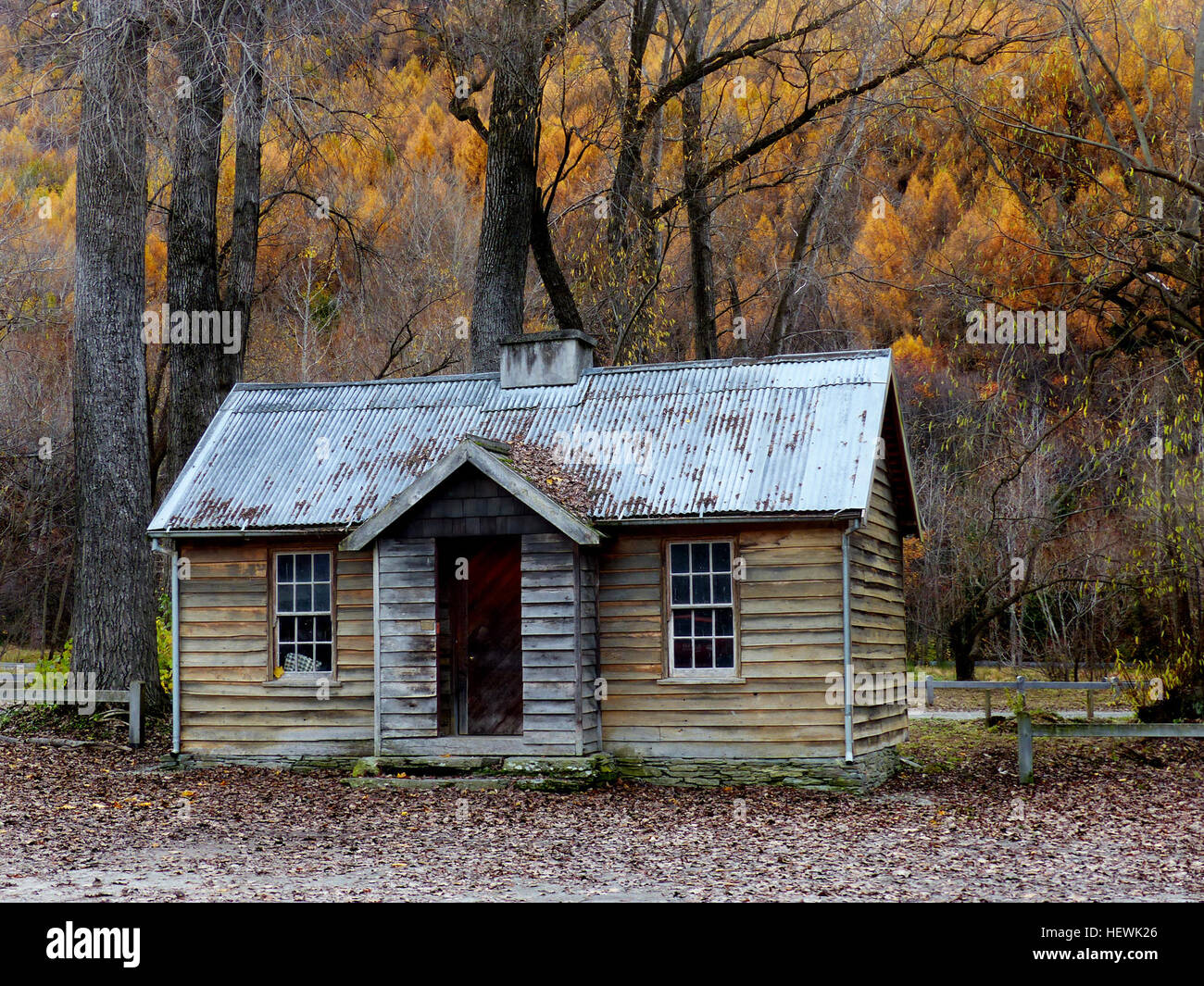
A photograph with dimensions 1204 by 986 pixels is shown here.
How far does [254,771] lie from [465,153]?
2900cm

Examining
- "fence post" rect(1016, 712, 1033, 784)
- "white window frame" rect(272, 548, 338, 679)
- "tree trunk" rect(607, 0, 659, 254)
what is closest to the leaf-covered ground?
"fence post" rect(1016, 712, 1033, 784)

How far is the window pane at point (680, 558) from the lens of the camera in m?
15.0

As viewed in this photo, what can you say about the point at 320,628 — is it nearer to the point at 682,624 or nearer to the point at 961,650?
the point at 682,624

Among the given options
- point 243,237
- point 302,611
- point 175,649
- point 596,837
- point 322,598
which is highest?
point 243,237

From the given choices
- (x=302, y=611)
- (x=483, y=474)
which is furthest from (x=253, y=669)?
(x=483, y=474)

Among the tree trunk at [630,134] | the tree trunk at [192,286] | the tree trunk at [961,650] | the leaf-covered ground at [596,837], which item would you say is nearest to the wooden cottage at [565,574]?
the leaf-covered ground at [596,837]

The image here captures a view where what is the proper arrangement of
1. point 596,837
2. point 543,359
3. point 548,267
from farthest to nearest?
point 548,267, point 543,359, point 596,837

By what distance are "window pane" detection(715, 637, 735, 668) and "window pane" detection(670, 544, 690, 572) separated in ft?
2.95

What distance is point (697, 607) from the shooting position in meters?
14.8

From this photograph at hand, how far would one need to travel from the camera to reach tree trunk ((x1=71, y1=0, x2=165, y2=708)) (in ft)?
59.5

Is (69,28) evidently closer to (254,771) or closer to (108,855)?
(254,771)

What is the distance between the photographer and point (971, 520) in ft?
97.8

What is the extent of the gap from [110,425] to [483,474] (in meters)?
6.56

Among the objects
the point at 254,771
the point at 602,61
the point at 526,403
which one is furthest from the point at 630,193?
the point at 254,771
